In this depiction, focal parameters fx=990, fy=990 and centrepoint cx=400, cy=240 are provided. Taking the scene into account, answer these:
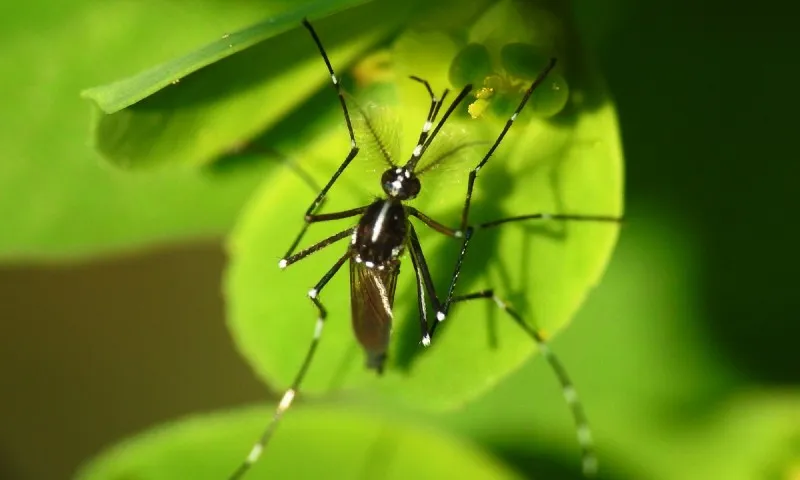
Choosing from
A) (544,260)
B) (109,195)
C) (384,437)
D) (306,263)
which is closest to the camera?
(544,260)

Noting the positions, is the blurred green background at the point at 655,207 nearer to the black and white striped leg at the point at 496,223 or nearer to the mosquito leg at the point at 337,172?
the mosquito leg at the point at 337,172

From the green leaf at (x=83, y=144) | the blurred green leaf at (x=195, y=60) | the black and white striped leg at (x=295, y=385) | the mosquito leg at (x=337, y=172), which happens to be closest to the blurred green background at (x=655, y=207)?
the green leaf at (x=83, y=144)

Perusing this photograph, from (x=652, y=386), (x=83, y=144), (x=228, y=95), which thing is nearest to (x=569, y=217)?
(x=228, y=95)

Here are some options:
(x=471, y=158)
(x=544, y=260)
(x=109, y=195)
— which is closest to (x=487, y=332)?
(x=544, y=260)

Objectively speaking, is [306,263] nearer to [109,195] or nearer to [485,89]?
[485,89]

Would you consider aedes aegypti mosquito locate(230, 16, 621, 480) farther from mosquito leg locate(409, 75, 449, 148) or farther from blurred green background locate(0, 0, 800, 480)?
blurred green background locate(0, 0, 800, 480)

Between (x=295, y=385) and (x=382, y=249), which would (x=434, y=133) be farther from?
(x=295, y=385)

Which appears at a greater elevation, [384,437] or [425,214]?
[425,214]
